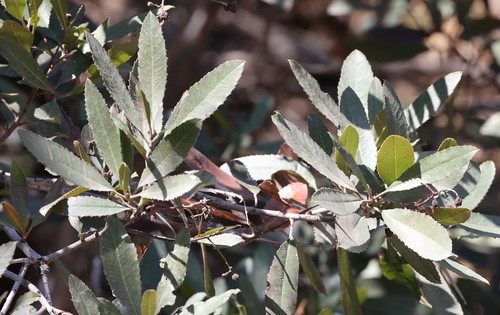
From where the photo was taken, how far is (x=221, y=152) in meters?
1.75

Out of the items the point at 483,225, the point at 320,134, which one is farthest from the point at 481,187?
the point at 320,134

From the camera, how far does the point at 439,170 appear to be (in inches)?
29.6

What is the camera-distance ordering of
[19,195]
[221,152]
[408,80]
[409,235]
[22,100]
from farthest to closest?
[408,80] → [221,152] → [22,100] → [19,195] → [409,235]

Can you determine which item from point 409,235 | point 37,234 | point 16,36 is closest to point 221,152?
point 37,234

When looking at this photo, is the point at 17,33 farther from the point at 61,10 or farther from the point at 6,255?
the point at 6,255

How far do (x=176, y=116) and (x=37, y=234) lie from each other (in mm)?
1515

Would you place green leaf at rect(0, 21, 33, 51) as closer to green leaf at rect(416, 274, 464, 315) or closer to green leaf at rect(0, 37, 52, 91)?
green leaf at rect(0, 37, 52, 91)

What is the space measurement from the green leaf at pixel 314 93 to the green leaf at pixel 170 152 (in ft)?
0.55

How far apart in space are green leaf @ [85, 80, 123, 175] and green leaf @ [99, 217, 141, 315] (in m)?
0.06

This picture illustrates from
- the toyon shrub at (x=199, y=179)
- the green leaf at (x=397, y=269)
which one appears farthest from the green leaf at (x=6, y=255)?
the green leaf at (x=397, y=269)

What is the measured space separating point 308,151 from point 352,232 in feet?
0.32

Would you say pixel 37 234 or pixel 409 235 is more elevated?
pixel 409 235

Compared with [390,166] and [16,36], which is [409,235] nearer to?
[390,166]

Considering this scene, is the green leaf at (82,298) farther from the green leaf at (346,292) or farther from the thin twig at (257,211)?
the green leaf at (346,292)
